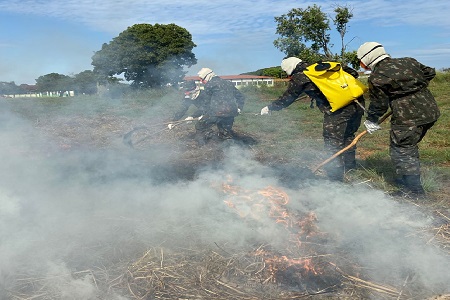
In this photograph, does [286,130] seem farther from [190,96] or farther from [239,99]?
[190,96]

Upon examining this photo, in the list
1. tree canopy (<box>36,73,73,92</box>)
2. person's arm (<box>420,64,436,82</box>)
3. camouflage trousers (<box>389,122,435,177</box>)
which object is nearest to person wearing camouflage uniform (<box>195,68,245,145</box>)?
camouflage trousers (<box>389,122,435,177</box>)

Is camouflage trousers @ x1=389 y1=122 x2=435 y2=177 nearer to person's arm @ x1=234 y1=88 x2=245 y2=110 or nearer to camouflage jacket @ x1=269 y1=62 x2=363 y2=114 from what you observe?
camouflage jacket @ x1=269 y1=62 x2=363 y2=114

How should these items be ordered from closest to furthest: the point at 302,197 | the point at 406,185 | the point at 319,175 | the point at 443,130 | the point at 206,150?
the point at 302,197, the point at 406,185, the point at 319,175, the point at 206,150, the point at 443,130

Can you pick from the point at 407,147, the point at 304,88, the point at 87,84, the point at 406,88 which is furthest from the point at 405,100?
the point at 87,84

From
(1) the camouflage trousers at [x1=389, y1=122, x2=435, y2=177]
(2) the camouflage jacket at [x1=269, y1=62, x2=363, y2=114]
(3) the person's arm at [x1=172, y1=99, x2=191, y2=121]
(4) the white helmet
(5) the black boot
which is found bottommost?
(5) the black boot

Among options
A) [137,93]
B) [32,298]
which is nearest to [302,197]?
[32,298]

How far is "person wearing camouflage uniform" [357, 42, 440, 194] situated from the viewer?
446 centimetres

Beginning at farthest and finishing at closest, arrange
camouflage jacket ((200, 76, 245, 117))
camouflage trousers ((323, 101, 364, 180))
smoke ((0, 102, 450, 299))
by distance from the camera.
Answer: camouflage jacket ((200, 76, 245, 117)) < camouflage trousers ((323, 101, 364, 180)) < smoke ((0, 102, 450, 299))

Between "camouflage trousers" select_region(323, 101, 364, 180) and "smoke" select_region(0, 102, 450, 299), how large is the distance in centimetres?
61

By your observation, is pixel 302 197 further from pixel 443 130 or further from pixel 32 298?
pixel 443 130

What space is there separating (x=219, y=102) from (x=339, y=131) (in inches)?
95.7

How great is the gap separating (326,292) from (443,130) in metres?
7.53

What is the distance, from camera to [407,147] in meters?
4.59

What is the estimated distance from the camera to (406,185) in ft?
15.6
